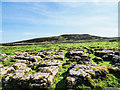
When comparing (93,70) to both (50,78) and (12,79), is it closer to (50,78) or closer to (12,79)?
(50,78)

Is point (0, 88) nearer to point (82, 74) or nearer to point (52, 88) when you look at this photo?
point (52, 88)

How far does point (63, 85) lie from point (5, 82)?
7.04 meters

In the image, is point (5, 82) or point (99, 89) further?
point (5, 82)

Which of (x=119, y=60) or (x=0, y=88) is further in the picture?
(x=119, y=60)

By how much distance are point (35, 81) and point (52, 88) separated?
210cm

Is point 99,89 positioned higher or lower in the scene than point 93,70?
lower

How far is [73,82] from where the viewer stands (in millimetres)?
10859

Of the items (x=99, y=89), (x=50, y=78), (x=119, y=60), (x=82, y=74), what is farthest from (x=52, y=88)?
(x=119, y=60)

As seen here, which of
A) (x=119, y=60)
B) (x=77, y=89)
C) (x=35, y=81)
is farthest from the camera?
(x=119, y=60)

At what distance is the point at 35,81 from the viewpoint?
36.2ft

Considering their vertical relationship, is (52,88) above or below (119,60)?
below

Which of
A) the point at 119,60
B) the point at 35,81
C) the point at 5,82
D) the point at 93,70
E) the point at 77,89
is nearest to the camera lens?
the point at 77,89

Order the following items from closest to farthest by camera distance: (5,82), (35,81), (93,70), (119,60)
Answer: (35,81) → (5,82) → (93,70) → (119,60)

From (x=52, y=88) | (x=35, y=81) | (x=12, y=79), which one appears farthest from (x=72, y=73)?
(x=12, y=79)
